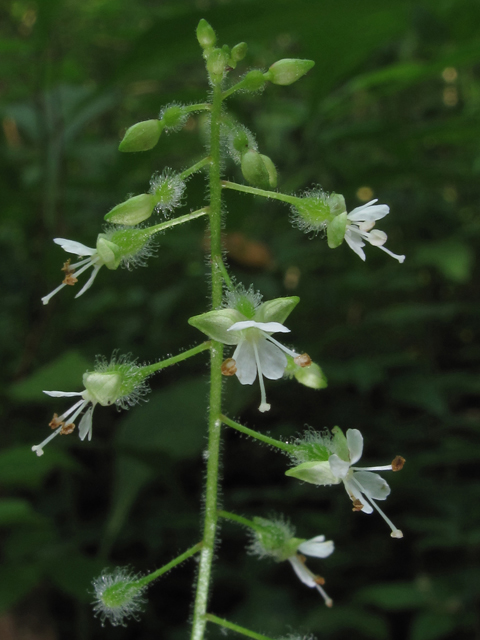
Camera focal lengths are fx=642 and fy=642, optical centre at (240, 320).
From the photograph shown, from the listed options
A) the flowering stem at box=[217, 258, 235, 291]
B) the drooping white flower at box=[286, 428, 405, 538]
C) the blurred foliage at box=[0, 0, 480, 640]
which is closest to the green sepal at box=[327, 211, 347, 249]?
the flowering stem at box=[217, 258, 235, 291]

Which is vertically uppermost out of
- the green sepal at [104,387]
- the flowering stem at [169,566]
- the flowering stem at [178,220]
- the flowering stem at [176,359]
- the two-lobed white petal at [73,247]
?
the flowering stem at [178,220]

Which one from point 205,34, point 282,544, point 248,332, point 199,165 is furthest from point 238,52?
point 282,544

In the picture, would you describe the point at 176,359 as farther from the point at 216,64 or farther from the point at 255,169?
the point at 216,64

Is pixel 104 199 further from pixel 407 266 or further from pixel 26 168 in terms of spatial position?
pixel 407 266

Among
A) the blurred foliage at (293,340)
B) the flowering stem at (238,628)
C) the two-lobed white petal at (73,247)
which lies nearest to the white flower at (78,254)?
the two-lobed white petal at (73,247)

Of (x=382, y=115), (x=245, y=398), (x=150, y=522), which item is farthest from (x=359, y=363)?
(x=382, y=115)

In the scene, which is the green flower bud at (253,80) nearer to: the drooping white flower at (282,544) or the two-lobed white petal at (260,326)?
the two-lobed white petal at (260,326)
